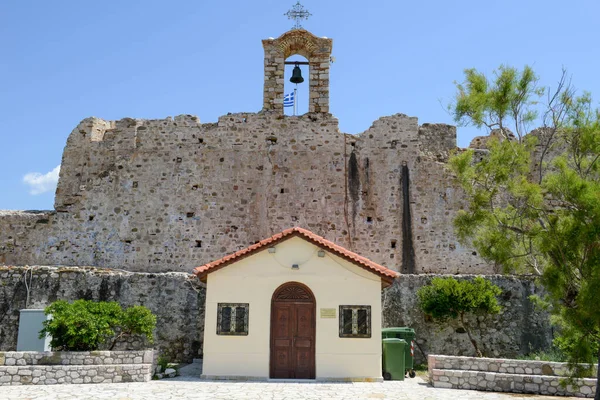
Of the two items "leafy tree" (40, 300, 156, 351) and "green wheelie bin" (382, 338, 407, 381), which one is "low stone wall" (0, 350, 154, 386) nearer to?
"leafy tree" (40, 300, 156, 351)

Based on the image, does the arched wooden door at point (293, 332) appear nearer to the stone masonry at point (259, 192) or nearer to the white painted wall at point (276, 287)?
the white painted wall at point (276, 287)

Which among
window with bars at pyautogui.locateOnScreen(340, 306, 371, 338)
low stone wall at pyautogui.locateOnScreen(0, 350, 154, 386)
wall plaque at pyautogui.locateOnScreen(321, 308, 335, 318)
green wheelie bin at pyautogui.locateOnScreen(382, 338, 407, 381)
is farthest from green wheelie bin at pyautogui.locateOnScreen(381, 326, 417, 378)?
low stone wall at pyautogui.locateOnScreen(0, 350, 154, 386)

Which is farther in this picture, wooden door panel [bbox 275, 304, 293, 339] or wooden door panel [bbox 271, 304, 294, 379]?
wooden door panel [bbox 275, 304, 293, 339]

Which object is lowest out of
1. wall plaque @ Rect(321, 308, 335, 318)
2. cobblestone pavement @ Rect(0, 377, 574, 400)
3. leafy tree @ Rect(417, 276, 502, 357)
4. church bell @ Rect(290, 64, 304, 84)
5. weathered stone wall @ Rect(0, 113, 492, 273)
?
cobblestone pavement @ Rect(0, 377, 574, 400)

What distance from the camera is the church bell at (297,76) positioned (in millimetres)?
23469

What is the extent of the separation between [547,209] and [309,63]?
1349 cm

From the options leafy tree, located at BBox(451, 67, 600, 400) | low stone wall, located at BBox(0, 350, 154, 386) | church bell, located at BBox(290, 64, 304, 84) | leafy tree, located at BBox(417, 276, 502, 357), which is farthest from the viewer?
church bell, located at BBox(290, 64, 304, 84)

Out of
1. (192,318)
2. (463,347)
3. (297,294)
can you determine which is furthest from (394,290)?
(192,318)

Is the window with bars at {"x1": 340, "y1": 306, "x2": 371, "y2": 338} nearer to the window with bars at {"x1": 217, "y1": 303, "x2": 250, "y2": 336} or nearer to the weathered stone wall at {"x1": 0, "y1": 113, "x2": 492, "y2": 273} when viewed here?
the window with bars at {"x1": 217, "y1": 303, "x2": 250, "y2": 336}

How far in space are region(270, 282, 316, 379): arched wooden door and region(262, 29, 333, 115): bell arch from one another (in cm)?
1014

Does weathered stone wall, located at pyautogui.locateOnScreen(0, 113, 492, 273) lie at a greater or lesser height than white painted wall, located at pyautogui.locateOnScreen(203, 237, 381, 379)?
greater

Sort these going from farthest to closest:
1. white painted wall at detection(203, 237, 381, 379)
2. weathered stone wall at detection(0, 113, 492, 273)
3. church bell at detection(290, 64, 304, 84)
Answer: church bell at detection(290, 64, 304, 84) → weathered stone wall at detection(0, 113, 492, 273) → white painted wall at detection(203, 237, 381, 379)

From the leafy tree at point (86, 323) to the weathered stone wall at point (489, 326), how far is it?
713 centimetres

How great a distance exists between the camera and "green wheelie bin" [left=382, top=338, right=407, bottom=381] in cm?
1520
